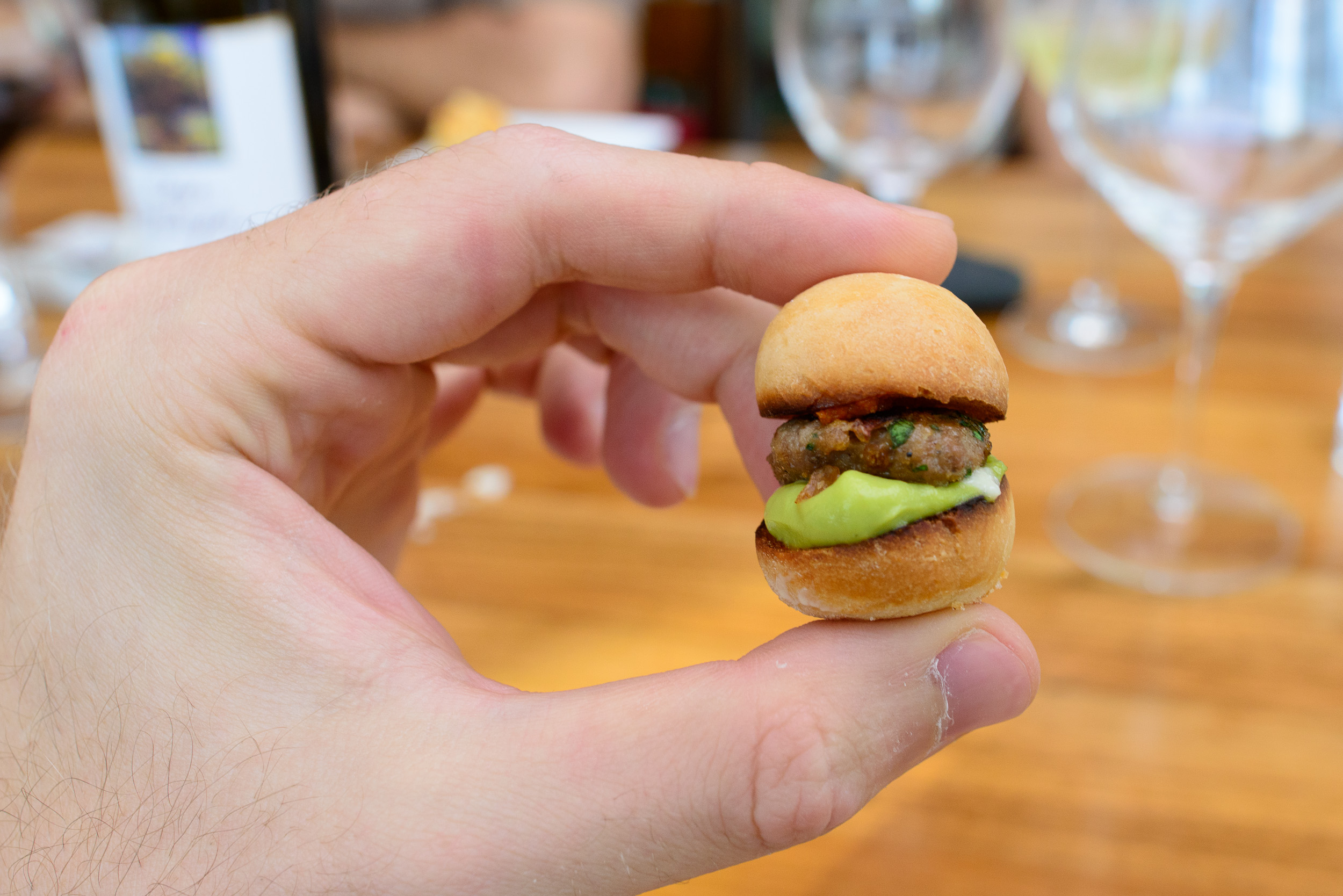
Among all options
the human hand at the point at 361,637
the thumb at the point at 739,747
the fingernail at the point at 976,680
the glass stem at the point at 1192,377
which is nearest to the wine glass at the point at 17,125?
the human hand at the point at 361,637

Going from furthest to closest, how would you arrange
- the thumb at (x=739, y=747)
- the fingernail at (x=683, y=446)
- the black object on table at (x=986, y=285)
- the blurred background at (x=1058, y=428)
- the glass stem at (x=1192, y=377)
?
the black object on table at (x=986, y=285) → the glass stem at (x=1192, y=377) → the fingernail at (x=683, y=446) → the blurred background at (x=1058, y=428) → the thumb at (x=739, y=747)

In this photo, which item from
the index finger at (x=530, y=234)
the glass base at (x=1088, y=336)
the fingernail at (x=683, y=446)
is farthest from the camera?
the glass base at (x=1088, y=336)

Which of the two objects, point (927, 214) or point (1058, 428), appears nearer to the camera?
point (927, 214)

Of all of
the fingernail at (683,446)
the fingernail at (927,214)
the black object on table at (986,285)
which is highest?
the fingernail at (927,214)

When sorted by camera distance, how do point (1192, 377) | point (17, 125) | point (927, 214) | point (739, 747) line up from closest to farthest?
point (739, 747) < point (927, 214) < point (1192, 377) < point (17, 125)

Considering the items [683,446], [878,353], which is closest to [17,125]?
[683,446]

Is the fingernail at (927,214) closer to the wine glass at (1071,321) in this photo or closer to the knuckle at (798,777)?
the knuckle at (798,777)

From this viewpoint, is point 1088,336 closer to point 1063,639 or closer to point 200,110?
point 1063,639

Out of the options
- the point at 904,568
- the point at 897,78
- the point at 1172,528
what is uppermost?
the point at 897,78
